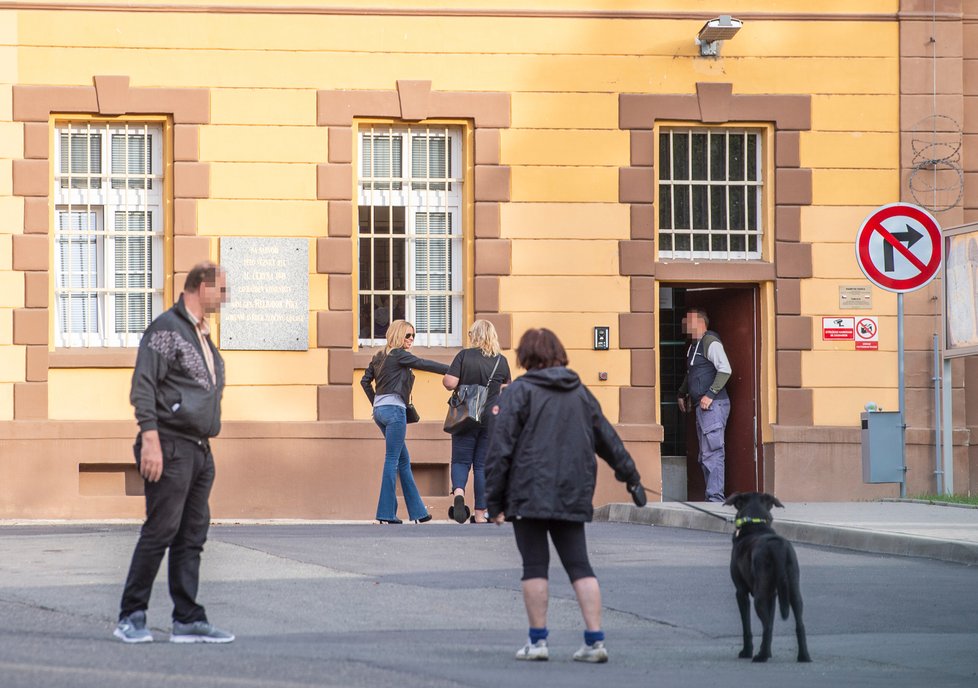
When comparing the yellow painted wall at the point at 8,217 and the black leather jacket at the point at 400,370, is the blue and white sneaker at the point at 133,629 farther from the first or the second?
the yellow painted wall at the point at 8,217

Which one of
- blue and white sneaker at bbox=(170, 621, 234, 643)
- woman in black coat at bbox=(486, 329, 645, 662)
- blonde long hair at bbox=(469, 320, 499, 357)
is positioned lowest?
blue and white sneaker at bbox=(170, 621, 234, 643)

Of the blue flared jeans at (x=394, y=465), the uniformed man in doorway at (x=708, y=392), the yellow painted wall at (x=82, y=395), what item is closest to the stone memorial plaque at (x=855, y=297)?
the uniformed man in doorway at (x=708, y=392)

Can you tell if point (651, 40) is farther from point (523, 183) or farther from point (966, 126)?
point (966, 126)

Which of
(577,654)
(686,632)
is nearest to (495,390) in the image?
(686,632)

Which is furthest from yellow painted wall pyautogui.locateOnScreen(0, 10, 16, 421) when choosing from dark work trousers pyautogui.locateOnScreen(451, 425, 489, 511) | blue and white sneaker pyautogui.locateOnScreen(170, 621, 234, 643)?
blue and white sneaker pyautogui.locateOnScreen(170, 621, 234, 643)

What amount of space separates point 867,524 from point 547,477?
A: 6.38 meters

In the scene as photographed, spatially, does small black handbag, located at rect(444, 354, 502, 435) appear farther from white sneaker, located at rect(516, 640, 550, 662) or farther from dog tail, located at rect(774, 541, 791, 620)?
dog tail, located at rect(774, 541, 791, 620)

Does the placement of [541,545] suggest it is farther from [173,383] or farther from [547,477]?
[173,383]

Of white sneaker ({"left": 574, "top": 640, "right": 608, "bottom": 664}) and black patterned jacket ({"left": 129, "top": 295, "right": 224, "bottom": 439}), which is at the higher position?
black patterned jacket ({"left": 129, "top": 295, "right": 224, "bottom": 439})

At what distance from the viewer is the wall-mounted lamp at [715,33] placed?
1862 cm

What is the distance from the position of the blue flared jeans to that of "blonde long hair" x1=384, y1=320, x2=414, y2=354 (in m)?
0.55

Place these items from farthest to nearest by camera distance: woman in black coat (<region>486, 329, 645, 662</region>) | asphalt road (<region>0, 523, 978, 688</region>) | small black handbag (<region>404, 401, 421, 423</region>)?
small black handbag (<region>404, 401, 421, 423</region>) < woman in black coat (<region>486, 329, 645, 662</region>) < asphalt road (<region>0, 523, 978, 688</region>)

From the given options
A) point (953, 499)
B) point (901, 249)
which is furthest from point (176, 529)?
point (953, 499)

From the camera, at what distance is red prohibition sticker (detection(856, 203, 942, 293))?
15492 millimetres
